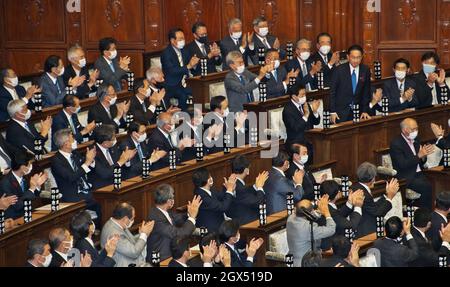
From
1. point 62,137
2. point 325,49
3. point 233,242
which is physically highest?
point 325,49

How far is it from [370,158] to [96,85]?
349 centimetres

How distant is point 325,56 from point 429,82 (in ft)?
4.53

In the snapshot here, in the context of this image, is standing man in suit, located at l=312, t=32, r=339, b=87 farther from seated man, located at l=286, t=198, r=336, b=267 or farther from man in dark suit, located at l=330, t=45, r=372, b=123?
seated man, located at l=286, t=198, r=336, b=267

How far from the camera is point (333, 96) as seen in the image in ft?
45.4

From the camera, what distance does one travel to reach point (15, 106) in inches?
485

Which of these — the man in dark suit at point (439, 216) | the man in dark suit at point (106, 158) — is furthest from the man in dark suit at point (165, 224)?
the man in dark suit at point (439, 216)

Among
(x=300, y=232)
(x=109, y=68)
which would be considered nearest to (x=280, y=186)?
(x=300, y=232)

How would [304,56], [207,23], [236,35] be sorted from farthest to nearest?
[207,23] < [236,35] < [304,56]

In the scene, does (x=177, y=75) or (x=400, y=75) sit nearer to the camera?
(x=400, y=75)

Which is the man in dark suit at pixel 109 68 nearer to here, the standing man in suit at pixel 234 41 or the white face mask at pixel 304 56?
the standing man in suit at pixel 234 41

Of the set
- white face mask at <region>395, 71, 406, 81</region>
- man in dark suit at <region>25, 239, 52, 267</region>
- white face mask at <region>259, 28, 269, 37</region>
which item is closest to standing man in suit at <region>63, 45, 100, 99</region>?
white face mask at <region>259, 28, 269, 37</region>

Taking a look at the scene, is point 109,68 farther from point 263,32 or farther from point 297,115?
point 297,115

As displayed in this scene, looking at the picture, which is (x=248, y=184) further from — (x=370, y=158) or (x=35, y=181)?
(x=35, y=181)
